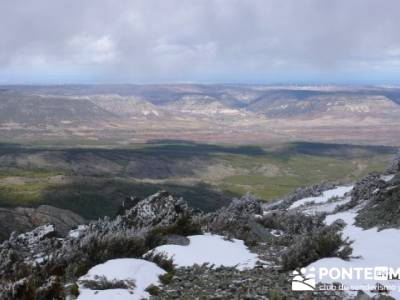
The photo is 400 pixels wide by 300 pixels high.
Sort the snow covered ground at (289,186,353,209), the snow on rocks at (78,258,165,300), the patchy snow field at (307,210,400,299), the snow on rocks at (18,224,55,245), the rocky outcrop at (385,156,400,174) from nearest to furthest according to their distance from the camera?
the snow on rocks at (78,258,165,300) < the patchy snow field at (307,210,400,299) < the snow on rocks at (18,224,55,245) < the rocky outcrop at (385,156,400,174) < the snow covered ground at (289,186,353,209)

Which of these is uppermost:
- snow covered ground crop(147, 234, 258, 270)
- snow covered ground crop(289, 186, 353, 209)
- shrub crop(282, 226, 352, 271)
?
shrub crop(282, 226, 352, 271)

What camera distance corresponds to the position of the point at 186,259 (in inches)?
529

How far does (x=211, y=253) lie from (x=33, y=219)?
6501 centimetres

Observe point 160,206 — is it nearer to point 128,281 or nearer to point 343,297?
point 128,281

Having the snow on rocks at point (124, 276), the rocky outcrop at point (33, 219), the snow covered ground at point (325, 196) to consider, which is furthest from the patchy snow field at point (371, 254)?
the rocky outcrop at point (33, 219)

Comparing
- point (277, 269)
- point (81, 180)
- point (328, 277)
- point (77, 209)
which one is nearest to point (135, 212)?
point (277, 269)

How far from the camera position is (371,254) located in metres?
13.7

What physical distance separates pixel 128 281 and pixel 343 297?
14.0 feet

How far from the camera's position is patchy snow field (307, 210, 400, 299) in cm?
1056

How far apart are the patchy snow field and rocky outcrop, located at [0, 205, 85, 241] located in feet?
175

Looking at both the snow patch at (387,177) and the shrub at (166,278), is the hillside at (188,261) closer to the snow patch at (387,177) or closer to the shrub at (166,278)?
the shrub at (166,278)

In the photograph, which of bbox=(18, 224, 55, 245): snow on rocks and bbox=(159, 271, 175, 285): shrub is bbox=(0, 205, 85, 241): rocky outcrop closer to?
bbox=(18, 224, 55, 245): snow on rocks

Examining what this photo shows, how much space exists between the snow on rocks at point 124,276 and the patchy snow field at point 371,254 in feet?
11.8

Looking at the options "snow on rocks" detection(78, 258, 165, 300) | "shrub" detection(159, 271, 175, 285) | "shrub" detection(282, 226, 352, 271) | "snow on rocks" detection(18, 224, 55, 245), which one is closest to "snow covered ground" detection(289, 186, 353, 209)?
"snow on rocks" detection(18, 224, 55, 245)
